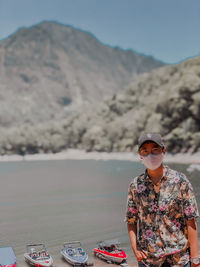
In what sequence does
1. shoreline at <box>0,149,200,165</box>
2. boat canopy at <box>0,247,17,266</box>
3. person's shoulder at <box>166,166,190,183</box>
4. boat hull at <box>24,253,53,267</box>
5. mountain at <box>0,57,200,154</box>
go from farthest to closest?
mountain at <box>0,57,200,154</box> → shoreline at <box>0,149,200,165</box> → boat hull at <box>24,253,53,267</box> → boat canopy at <box>0,247,17,266</box> → person's shoulder at <box>166,166,190,183</box>

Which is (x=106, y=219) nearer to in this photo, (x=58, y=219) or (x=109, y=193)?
(x=58, y=219)

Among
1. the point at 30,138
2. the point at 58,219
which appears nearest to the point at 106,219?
the point at 58,219

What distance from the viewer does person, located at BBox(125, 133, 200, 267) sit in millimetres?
4438

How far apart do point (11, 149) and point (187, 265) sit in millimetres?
152144

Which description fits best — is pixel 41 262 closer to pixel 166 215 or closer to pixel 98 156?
pixel 166 215

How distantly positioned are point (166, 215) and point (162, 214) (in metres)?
0.06

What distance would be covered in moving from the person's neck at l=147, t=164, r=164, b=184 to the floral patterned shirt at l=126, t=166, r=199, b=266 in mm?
51

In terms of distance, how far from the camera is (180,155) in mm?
88500

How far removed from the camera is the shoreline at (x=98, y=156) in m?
84.4

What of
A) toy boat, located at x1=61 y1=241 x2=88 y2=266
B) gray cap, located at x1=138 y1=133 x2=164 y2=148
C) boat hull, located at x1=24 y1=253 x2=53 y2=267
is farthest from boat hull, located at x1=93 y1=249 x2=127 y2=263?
gray cap, located at x1=138 y1=133 x2=164 y2=148

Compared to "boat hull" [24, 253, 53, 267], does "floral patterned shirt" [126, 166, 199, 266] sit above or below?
above

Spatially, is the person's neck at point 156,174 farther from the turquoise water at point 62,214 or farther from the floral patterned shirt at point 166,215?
the turquoise water at point 62,214

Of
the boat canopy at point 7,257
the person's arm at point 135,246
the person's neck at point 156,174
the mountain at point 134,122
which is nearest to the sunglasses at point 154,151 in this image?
the person's neck at point 156,174

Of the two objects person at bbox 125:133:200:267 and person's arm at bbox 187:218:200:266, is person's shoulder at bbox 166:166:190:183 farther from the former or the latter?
person's arm at bbox 187:218:200:266
